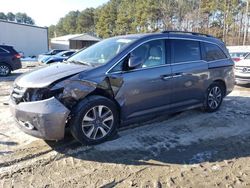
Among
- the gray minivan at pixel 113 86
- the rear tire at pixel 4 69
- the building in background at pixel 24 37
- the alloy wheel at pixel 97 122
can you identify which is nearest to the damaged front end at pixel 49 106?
the gray minivan at pixel 113 86

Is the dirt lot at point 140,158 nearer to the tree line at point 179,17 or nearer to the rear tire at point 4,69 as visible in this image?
the rear tire at point 4,69

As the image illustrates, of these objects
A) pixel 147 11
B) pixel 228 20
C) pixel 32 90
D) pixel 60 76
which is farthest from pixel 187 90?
pixel 147 11

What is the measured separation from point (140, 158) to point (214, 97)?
3.08m

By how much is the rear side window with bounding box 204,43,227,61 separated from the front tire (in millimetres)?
2734

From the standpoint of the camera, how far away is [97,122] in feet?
14.9

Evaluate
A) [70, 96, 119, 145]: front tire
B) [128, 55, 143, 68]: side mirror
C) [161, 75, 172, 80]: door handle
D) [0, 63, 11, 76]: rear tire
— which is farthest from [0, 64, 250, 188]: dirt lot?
[0, 63, 11, 76]: rear tire

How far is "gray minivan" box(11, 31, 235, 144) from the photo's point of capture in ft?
13.6

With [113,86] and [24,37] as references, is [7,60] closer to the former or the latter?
[113,86]

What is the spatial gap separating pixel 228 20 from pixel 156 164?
147 feet

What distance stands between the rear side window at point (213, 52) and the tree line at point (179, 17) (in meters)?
28.9

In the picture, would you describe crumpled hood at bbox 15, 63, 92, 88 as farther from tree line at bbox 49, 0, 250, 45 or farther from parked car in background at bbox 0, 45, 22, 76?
tree line at bbox 49, 0, 250, 45

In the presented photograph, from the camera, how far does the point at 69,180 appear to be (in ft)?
11.7

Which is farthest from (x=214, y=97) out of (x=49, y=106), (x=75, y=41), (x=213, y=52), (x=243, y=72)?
(x=75, y=41)

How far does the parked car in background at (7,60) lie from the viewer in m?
14.1
